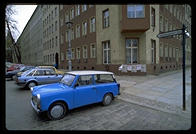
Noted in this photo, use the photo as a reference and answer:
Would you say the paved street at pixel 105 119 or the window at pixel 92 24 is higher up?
the window at pixel 92 24

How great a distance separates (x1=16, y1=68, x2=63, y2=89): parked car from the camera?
7957 millimetres

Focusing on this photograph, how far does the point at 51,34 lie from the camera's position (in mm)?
33000

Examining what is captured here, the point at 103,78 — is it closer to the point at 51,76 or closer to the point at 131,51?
the point at 51,76

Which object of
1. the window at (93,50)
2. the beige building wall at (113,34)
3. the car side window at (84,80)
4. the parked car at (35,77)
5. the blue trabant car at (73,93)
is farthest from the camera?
the window at (93,50)

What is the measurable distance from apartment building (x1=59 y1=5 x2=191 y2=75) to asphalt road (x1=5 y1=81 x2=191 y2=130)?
9.14m

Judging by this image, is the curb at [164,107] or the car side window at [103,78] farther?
the car side window at [103,78]

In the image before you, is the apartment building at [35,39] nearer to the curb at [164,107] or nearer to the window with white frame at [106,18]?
the window with white frame at [106,18]

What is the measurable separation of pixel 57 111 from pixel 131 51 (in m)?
11.7

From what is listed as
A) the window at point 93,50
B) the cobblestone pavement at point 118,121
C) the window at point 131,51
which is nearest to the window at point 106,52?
the window at point 93,50

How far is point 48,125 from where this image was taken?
3439 mm

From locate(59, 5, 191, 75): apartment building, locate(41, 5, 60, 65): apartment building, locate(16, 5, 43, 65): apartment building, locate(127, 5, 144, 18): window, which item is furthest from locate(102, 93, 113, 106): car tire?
locate(16, 5, 43, 65): apartment building

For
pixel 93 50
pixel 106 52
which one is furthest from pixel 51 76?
pixel 93 50

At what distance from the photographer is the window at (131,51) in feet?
44.7

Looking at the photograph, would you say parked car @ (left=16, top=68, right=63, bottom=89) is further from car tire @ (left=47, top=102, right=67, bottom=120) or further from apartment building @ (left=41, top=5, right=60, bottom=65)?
apartment building @ (left=41, top=5, right=60, bottom=65)
